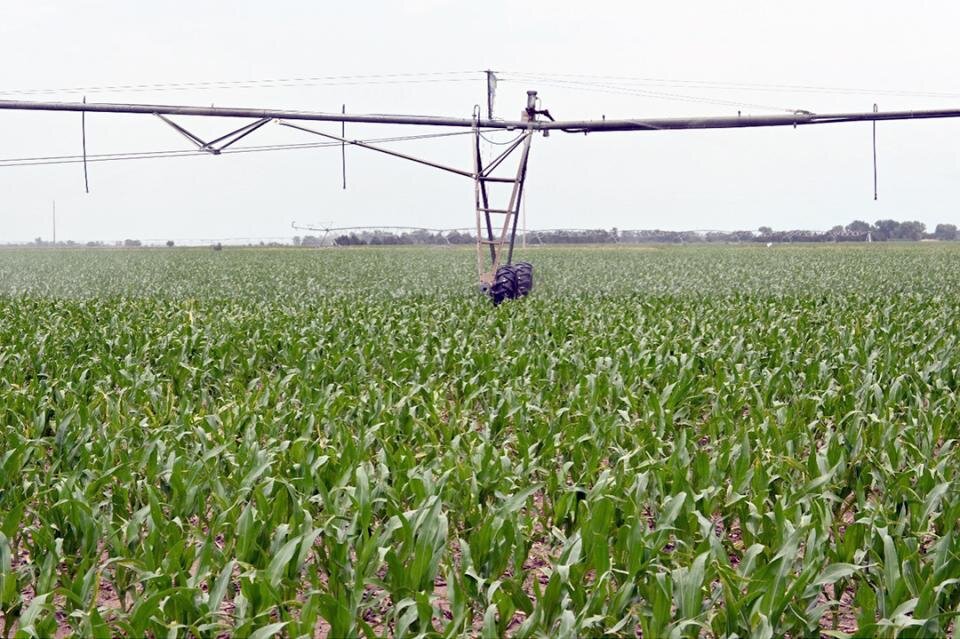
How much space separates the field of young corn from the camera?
12.7 feet

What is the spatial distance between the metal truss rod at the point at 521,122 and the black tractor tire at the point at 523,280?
3.04 meters

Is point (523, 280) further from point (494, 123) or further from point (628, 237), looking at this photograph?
point (628, 237)

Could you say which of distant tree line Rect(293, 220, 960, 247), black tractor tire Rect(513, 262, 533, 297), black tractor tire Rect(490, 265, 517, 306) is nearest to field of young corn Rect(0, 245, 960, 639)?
black tractor tire Rect(490, 265, 517, 306)

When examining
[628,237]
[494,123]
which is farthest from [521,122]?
[628,237]

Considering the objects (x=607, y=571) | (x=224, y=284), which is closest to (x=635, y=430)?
(x=607, y=571)

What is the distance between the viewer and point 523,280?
20859mm

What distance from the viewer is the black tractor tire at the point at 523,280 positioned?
20.5 m

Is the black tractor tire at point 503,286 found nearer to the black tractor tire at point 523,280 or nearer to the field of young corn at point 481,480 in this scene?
the black tractor tire at point 523,280

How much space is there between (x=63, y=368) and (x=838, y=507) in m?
6.93

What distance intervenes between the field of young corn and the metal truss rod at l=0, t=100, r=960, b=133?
5928 mm

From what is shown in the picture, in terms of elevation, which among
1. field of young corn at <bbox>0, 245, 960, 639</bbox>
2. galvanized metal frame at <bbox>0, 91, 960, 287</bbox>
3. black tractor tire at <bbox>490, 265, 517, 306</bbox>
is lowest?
field of young corn at <bbox>0, 245, 960, 639</bbox>

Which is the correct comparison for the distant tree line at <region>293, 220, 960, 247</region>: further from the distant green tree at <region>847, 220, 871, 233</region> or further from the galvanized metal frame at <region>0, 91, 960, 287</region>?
the galvanized metal frame at <region>0, 91, 960, 287</region>

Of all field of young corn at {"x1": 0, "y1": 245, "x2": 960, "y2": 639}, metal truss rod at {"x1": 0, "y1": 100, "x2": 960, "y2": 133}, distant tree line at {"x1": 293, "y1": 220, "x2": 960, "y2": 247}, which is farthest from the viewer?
distant tree line at {"x1": 293, "y1": 220, "x2": 960, "y2": 247}

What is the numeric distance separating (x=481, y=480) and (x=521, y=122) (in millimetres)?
14884
